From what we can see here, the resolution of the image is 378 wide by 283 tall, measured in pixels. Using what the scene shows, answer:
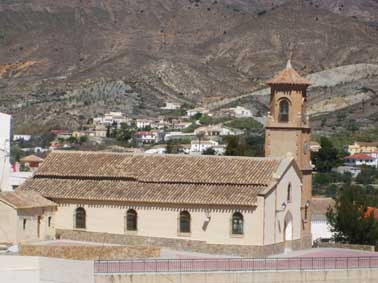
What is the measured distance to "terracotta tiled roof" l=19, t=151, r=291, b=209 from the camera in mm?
45906

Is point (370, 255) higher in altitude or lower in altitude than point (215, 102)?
lower

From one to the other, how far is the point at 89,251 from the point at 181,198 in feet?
21.2

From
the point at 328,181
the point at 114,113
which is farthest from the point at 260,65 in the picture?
the point at 328,181

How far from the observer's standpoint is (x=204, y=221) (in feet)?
150

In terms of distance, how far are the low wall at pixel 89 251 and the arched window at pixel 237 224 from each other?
439 cm

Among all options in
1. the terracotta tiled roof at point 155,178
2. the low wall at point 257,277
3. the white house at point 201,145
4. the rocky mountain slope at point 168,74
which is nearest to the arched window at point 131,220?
the terracotta tiled roof at point 155,178

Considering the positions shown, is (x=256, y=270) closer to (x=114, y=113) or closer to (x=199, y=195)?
(x=199, y=195)

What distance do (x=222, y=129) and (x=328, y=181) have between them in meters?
39.1

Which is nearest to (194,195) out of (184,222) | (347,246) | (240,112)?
(184,222)

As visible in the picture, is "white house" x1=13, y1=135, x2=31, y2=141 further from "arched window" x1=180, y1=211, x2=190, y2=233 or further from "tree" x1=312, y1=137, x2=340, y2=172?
"arched window" x1=180, y1=211, x2=190, y2=233

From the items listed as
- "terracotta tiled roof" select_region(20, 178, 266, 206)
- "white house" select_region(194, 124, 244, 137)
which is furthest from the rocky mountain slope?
"terracotta tiled roof" select_region(20, 178, 266, 206)

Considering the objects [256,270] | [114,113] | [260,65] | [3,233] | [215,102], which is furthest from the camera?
[260,65]

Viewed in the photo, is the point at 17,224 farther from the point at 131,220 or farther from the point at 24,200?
the point at 131,220

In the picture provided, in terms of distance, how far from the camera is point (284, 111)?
5072 centimetres
